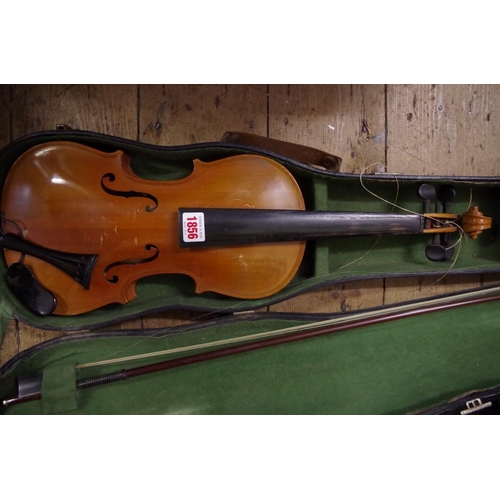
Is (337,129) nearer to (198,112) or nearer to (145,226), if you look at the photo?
(198,112)

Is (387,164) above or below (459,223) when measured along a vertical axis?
above

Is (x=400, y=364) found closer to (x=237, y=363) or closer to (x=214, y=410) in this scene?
(x=237, y=363)

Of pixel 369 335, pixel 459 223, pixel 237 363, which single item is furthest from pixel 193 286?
pixel 459 223

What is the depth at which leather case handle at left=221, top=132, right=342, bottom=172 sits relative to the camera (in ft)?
4.72

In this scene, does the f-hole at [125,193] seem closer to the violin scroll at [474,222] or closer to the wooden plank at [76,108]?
the wooden plank at [76,108]

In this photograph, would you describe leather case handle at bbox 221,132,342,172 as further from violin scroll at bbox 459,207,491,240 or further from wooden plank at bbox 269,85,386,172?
violin scroll at bbox 459,207,491,240

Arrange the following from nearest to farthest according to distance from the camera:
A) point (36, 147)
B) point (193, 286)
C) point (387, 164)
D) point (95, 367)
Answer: point (36, 147) < point (95, 367) < point (193, 286) < point (387, 164)

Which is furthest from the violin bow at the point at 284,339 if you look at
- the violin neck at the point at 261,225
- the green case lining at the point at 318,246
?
the violin neck at the point at 261,225

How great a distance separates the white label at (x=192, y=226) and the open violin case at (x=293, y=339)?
0.23 meters

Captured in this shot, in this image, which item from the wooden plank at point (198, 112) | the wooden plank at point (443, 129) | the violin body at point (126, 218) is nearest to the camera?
the violin body at point (126, 218)

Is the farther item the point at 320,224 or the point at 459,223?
the point at 459,223

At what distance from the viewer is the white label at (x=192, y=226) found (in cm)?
131

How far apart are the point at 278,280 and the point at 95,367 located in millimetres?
782

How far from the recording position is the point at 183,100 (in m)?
1.53
